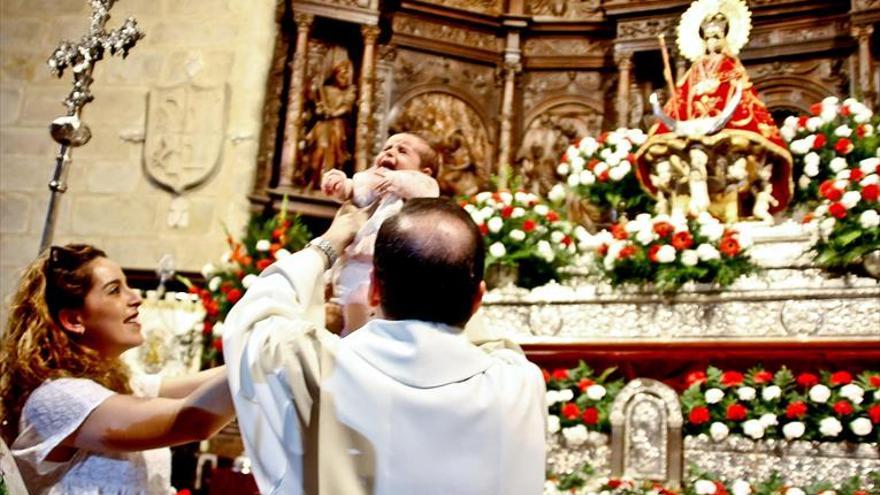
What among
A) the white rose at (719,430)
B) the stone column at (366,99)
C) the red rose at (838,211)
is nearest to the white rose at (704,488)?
the white rose at (719,430)

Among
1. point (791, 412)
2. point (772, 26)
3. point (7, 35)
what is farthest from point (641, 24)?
point (7, 35)

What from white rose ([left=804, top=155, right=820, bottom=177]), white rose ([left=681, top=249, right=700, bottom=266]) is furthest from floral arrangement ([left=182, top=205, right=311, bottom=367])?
white rose ([left=804, top=155, right=820, bottom=177])

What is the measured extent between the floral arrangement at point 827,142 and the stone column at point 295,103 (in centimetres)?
395

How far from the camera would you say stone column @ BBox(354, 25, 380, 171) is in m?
7.95

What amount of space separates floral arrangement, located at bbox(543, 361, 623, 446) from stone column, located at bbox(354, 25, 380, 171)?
3.55 meters

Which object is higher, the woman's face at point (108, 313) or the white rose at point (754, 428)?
the woman's face at point (108, 313)

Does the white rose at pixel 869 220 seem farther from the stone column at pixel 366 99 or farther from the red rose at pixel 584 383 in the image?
the stone column at pixel 366 99

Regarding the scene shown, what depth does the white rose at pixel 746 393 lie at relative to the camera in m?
4.39

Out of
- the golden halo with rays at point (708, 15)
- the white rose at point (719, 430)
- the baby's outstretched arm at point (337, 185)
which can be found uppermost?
the golden halo with rays at point (708, 15)

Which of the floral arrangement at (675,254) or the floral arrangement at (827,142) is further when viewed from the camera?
the floral arrangement at (827,142)

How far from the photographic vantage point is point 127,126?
816 cm

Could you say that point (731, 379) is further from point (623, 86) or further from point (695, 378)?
point (623, 86)

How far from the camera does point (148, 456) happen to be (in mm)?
2510

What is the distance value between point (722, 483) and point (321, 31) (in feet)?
18.8
